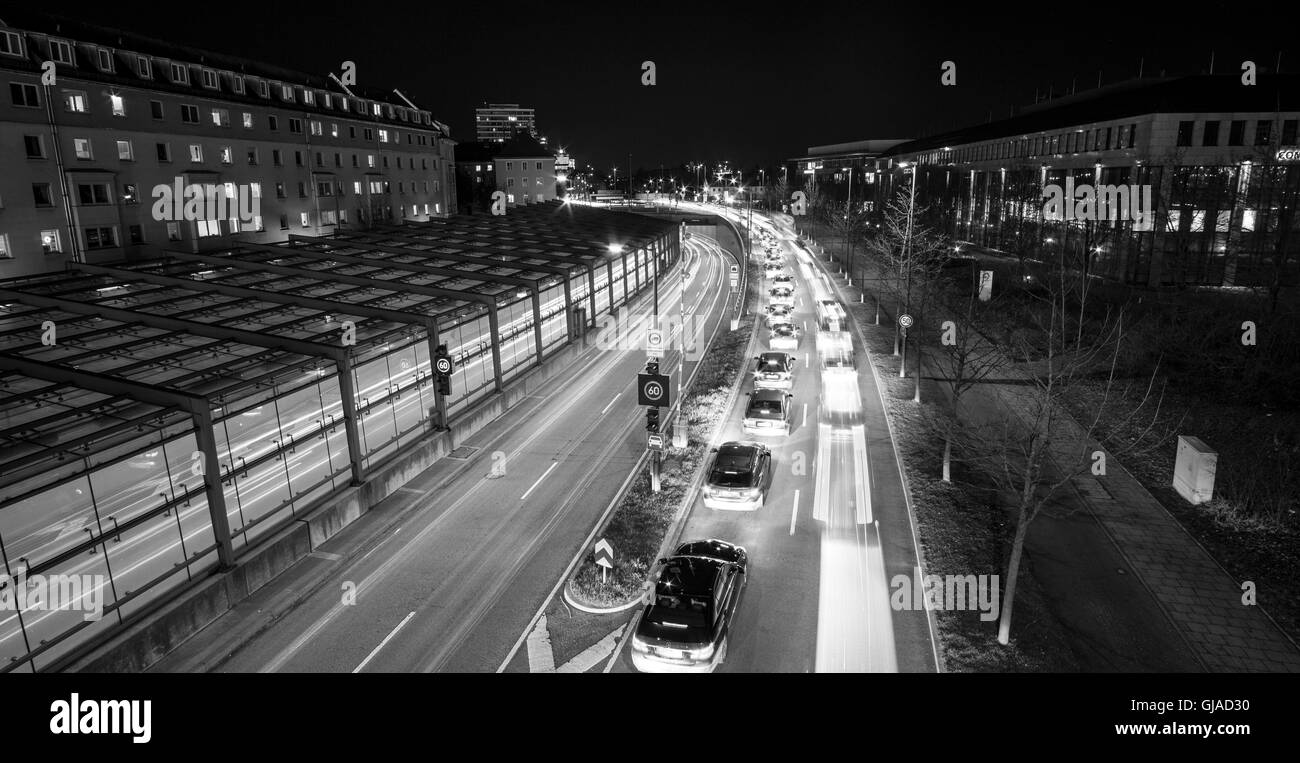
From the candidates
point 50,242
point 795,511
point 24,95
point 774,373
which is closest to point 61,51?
point 24,95

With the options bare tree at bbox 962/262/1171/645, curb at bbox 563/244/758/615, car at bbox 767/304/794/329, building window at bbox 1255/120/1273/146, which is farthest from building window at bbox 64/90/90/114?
building window at bbox 1255/120/1273/146

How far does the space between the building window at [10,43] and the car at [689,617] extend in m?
35.5

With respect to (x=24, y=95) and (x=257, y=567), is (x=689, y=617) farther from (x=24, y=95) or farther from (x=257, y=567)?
(x=24, y=95)

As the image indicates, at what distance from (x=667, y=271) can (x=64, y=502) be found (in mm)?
45348

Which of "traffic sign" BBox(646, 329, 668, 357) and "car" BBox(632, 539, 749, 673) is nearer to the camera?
"car" BBox(632, 539, 749, 673)

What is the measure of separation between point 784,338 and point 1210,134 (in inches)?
1320

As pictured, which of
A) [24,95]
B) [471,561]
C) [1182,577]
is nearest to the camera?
[1182,577]

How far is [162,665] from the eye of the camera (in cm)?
1180

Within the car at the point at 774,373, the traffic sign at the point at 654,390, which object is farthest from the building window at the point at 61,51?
the car at the point at 774,373

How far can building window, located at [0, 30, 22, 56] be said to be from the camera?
28.4m

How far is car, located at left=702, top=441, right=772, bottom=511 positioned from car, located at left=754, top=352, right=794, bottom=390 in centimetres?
814

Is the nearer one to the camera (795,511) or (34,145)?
(795,511)

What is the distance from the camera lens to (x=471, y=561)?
1529 centimetres

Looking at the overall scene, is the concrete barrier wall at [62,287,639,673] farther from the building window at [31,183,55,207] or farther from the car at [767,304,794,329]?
the building window at [31,183,55,207]
